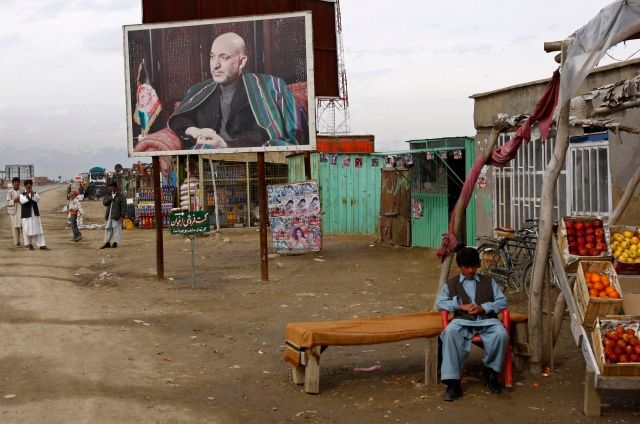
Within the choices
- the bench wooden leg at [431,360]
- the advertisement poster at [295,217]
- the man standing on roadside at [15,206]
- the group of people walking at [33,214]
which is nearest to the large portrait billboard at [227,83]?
the advertisement poster at [295,217]

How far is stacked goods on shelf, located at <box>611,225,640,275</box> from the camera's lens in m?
8.05

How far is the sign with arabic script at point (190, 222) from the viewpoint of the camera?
14.7 m

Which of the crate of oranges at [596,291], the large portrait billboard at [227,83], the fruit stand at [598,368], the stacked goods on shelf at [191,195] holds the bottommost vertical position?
the fruit stand at [598,368]

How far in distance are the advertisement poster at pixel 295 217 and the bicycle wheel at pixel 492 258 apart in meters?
6.01

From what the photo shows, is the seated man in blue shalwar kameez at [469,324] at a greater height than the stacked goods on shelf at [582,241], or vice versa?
the stacked goods on shelf at [582,241]

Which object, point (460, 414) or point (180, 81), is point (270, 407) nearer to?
point (460, 414)

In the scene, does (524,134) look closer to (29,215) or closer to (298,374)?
(298,374)

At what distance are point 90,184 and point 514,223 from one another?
60.9 m

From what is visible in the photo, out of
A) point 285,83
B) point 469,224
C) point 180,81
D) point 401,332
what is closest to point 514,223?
point 469,224

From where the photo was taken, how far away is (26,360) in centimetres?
877

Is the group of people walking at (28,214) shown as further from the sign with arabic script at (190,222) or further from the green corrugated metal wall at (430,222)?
the green corrugated metal wall at (430,222)

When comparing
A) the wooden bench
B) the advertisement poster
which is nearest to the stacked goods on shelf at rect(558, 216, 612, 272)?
the wooden bench

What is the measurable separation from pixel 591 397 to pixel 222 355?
13.8ft

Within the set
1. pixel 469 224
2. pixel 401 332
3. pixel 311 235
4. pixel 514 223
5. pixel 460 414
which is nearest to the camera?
pixel 460 414
